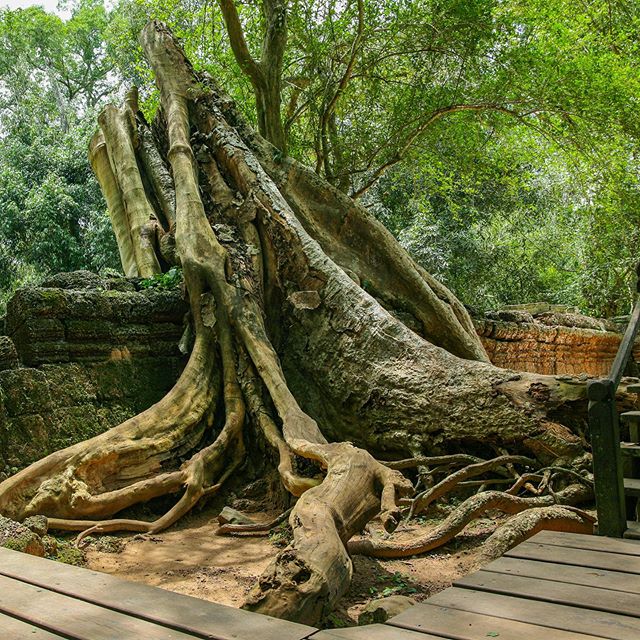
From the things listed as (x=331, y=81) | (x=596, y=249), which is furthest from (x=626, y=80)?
(x=596, y=249)

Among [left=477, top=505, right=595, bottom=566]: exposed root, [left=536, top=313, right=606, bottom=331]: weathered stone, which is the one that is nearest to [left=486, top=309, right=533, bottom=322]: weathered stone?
[left=536, top=313, right=606, bottom=331]: weathered stone

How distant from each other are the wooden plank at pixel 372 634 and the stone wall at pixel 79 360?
2996mm

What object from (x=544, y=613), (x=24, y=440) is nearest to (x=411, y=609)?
(x=544, y=613)

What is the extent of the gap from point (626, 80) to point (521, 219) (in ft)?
23.5

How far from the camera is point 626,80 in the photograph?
25.7 ft

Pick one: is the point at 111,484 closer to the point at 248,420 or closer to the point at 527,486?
the point at 248,420

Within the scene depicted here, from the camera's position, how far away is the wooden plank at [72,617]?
1.45 metres

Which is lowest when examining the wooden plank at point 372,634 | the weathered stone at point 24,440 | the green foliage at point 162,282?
the wooden plank at point 372,634

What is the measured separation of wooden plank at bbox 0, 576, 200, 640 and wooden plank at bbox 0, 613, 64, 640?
0.06ft

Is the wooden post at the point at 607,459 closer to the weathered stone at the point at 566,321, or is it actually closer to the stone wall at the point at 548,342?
the stone wall at the point at 548,342

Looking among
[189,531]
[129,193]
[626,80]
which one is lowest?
[189,531]

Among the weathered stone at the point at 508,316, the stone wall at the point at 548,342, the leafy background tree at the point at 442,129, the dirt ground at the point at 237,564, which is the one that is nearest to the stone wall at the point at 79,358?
the dirt ground at the point at 237,564

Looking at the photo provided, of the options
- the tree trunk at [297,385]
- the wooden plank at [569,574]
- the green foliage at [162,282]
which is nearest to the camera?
the wooden plank at [569,574]

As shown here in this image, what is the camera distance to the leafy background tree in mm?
7555
